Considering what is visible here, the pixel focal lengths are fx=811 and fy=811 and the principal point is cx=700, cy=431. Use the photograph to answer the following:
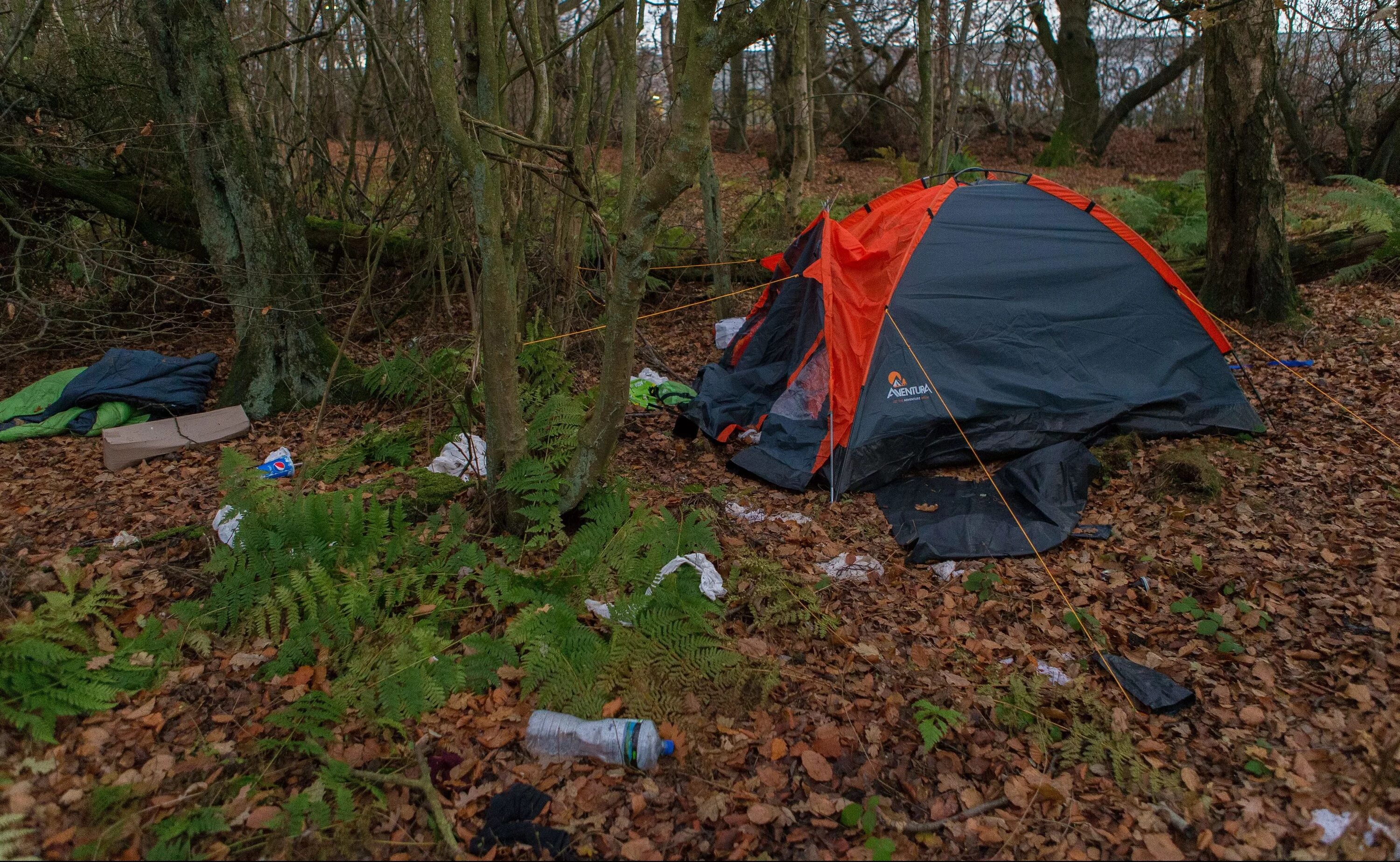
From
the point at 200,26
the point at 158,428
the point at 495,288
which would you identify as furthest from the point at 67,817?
the point at 200,26

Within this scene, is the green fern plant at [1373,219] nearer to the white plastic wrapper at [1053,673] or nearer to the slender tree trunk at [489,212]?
the white plastic wrapper at [1053,673]

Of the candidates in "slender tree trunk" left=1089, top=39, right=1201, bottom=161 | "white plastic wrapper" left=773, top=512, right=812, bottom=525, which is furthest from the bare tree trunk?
"slender tree trunk" left=1089, top=39, right=1201, bottom=161

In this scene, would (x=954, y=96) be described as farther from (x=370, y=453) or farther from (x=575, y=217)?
(x=370, y=453)

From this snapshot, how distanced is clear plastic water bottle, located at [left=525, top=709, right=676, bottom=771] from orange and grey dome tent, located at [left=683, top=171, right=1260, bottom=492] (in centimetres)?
223

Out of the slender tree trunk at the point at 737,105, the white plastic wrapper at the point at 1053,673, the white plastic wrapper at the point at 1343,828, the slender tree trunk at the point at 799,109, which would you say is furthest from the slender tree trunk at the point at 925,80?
the white plastic wrapper at the point at 1343,828

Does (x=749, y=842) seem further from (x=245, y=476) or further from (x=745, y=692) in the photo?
(x=245, y=476)

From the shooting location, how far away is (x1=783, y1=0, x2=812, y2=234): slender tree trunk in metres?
7.61

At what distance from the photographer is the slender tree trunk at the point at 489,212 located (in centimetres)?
321

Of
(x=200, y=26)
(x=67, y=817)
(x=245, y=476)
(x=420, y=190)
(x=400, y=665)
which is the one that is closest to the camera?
(x=67, y=817)

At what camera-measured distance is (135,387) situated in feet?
17.6

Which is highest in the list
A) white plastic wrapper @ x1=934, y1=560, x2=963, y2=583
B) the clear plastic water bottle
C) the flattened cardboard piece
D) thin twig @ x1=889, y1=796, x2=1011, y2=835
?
the flattened cardboard piece

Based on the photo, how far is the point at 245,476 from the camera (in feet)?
12.2

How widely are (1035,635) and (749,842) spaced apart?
1.68m

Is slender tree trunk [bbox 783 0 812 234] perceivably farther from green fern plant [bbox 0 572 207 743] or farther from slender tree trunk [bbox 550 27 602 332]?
green fern plant [bbox 0 572 207 743]
